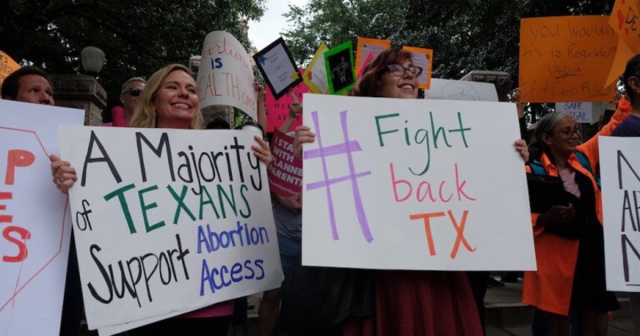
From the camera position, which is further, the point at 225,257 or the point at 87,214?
the point at 225,257

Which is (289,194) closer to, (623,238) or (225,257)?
(225,257)

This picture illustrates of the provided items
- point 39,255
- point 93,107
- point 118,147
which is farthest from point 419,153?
point 93,107

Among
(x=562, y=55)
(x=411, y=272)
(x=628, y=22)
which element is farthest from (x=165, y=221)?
(x=562, y=55)

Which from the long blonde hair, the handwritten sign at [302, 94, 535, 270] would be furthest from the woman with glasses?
the long blonde hair

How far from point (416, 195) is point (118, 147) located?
1026 mm

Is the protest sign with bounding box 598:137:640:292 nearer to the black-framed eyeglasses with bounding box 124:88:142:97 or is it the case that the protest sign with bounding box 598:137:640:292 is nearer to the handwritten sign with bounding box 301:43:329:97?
the handwritten sign with bounding box 301:43:329:97

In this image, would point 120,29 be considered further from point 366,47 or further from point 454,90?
point 454,90

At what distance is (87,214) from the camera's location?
155cm

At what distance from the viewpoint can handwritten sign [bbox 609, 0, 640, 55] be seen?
2832 mm

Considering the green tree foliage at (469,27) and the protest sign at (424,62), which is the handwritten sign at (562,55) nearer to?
the protest sign at (424,62)

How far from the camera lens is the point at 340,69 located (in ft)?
10.4

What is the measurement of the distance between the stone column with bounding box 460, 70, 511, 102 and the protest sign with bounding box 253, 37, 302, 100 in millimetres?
2975

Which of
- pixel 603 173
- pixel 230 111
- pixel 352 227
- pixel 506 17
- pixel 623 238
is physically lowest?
pixel 623 238

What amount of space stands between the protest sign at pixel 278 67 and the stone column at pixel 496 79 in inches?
117
